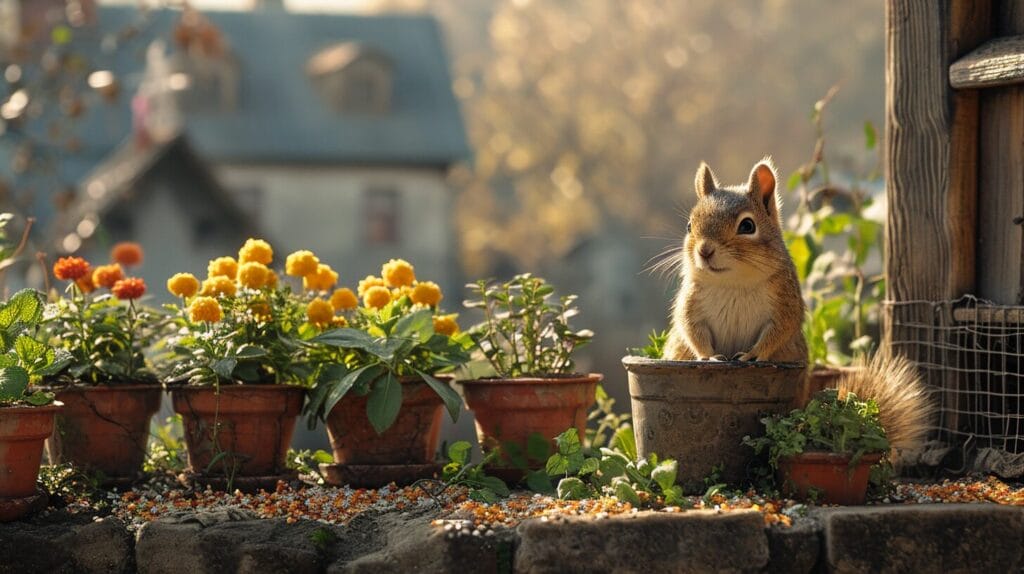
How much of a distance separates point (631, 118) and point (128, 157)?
15456 millimetres

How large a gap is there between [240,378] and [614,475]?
1340mm

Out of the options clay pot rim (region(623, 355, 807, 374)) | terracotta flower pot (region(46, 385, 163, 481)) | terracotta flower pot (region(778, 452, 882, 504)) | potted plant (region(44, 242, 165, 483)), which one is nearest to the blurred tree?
potted plant (region(44, 242, 165, 483))

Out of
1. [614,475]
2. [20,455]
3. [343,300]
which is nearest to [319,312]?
[343,300]

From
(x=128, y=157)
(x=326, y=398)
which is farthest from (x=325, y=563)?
(x=128, y=157)

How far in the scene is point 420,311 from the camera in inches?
177

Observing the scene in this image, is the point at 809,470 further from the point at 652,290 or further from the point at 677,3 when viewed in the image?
the point at 677,3

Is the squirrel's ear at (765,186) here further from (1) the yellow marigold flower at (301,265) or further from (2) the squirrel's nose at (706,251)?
(1) the yellow marigold flower at (301,265)

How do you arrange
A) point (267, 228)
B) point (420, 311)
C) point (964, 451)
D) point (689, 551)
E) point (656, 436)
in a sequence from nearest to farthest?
point (689, 551) → point (656, 436) → point (420, 311) → point (964, 451) → point (267, 228)

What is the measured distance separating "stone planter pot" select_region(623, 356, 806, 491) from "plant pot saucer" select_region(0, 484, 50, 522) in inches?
75.6

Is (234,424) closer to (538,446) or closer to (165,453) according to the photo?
(165,453)

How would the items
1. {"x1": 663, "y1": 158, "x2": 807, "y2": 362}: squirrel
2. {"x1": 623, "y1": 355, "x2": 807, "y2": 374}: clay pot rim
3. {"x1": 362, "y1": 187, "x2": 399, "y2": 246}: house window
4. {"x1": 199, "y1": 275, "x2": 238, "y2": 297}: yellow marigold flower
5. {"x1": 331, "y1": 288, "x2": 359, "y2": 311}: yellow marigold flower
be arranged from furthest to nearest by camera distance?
1. {"x1": 362, "y1": 187, "x2": 399, "y2": 246}: house window
2. {"x1": 331, "y1": 288, "x2": 359, "y2": 311}: yellow marigold flower
3. {"x1": 199, "y1": 275, "x2": 238, "y2": 297}: yellow marigold flower
4. {"x1": 663, "y1": 158, "x2": 807, "y2": 362}: squirrel
5. {"x1": 623, "y1": 355, "x2": 807, "y2": 374}: clay pot rim

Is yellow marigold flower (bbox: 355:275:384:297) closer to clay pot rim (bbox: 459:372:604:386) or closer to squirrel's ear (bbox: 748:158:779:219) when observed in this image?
clay pot rim (bbox: 459:372:604:386)

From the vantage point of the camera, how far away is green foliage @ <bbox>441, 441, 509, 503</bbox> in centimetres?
427

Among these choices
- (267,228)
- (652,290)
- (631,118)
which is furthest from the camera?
(631,118)
